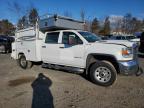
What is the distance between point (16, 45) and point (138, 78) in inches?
252

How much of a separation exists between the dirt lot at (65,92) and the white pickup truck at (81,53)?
0.48 m

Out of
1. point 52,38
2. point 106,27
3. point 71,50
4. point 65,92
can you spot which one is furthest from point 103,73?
point 106,27

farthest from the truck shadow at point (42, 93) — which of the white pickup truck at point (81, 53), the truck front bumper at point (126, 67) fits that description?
the truck front bumper at point (126, 67)

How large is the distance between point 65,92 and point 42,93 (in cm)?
70

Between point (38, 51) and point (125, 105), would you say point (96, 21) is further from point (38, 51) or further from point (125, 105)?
point (125, 105)

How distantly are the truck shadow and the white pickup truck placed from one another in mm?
1040

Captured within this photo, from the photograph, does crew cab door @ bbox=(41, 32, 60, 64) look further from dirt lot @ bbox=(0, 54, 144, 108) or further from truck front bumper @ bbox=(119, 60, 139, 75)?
truck front bumper @ bbox=(119, 60, 139, 75)

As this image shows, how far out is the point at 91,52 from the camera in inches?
290

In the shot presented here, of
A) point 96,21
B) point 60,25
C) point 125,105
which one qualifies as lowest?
point 125,105

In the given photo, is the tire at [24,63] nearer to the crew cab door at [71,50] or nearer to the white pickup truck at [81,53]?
the white pickup truck at [81,53]

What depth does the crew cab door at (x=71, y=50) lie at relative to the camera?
25.5 ft

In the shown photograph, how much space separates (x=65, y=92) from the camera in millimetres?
6430

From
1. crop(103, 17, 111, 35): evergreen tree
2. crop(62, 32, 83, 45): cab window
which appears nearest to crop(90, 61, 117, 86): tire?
crop(62, 32, 83, 45): cab window

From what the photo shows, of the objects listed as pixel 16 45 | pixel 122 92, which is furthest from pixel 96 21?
pixel 122 92
